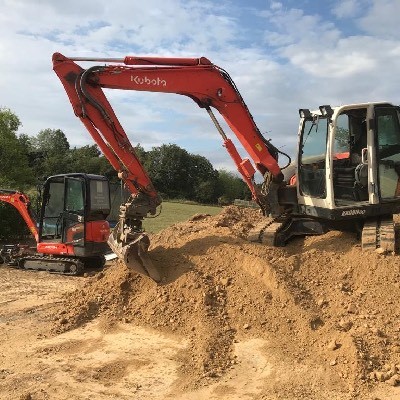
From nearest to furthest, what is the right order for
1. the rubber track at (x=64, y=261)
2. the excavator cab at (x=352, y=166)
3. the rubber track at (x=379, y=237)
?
the rubber track at (x=379, y=237) → the excavator cab at (x=352, y=166) → the rubber track at (x=64, y=261)

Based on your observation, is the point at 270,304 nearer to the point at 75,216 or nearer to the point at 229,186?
the point at 75,216

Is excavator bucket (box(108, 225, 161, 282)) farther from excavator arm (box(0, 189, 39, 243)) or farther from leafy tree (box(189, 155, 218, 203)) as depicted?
leafy tree (box(189, 155, 218, 203))

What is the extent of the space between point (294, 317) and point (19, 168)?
29.5 metres

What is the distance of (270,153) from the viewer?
830cm

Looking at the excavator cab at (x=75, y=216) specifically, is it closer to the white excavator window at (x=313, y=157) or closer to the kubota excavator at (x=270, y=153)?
the kubota excavator at (x=270, y=153)

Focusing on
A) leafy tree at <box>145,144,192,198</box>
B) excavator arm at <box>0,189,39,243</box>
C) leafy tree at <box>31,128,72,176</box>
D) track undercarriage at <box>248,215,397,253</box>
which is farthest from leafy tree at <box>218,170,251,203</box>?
track undercarriage at <box>248,215,397,253</box>

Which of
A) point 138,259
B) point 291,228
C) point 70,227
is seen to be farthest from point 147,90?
point 70,227

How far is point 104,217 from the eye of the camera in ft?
39.8

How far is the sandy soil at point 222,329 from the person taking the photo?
4.94 metres

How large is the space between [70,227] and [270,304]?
21.9ft

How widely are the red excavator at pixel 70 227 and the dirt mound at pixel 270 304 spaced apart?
3.80 meters

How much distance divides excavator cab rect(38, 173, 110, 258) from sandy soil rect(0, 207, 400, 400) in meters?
3.38

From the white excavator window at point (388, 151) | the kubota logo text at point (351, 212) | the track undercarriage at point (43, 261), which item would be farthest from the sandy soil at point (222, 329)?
the track undercarriage at point (43, 261)

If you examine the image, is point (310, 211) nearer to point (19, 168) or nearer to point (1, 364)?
point (1, 364)
